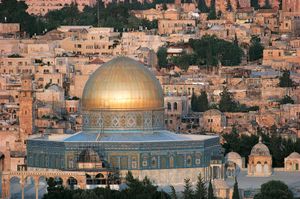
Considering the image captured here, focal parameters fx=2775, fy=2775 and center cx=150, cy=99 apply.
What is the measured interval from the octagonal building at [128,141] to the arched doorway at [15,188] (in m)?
0.79

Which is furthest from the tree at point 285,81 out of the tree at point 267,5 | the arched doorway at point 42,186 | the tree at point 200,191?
the tree at point 267,5

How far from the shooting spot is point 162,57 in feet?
348

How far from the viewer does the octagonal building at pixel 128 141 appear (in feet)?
212

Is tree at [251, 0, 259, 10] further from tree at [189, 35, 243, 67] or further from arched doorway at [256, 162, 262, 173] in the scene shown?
arched doorway at [256, 162, 262, 173]

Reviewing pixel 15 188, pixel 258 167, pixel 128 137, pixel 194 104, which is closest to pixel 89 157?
pixel 128 137

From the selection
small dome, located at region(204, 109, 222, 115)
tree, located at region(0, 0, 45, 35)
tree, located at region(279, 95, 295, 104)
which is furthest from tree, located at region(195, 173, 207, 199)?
tree, located at region(0, 0, 45, 35)

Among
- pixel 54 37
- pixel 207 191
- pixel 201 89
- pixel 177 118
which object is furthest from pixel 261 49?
pixel 207 191

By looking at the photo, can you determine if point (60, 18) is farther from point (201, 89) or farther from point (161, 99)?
point (161, 99)

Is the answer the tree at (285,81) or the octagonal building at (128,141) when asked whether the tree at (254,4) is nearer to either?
the tree at (285,81)

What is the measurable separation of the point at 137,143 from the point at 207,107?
26.3m

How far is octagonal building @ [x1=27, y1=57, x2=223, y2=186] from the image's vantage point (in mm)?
64625

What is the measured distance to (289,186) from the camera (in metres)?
63.8

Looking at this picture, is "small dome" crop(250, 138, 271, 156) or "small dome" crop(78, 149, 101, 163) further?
"small dome" crop(250, 138, 271, 156)

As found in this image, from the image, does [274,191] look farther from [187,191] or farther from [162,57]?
[162,57]
